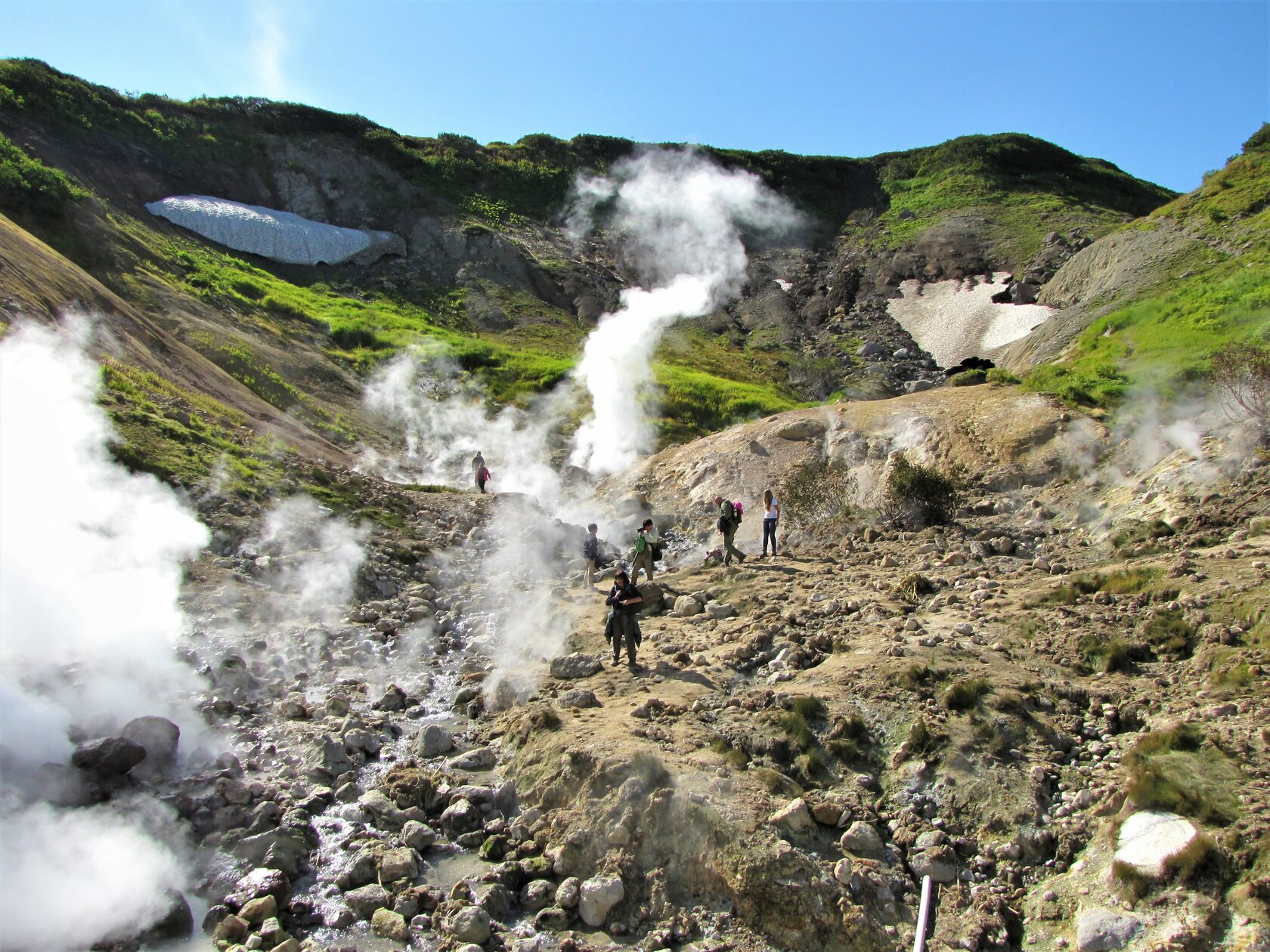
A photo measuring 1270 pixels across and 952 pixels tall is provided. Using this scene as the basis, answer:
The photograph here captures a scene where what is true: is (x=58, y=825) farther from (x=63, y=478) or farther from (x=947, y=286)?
(x=947, y=286)

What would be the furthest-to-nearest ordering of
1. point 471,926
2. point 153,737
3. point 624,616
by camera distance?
point 624,616 < point 153,737 < point 471,926

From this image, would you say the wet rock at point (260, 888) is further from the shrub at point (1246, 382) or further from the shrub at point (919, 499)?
the shrub at point (1246, 382)

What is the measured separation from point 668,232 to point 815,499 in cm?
4067

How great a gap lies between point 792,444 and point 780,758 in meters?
13.3

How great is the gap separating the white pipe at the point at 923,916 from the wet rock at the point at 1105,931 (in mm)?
884

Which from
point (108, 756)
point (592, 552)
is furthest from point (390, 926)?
point (592, 552)

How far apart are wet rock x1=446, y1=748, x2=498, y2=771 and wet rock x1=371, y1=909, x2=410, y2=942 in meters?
1.99

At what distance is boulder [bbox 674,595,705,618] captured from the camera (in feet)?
39.6

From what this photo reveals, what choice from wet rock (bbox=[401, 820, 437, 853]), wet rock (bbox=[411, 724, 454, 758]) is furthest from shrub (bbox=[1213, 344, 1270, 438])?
wet rock (bbox=[401, 820, 437, 853])

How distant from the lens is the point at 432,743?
8.52m

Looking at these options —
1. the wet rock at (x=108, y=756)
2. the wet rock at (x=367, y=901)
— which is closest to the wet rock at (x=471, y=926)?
the wet rock at (x=367, y=901)

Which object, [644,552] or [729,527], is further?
[729,527]

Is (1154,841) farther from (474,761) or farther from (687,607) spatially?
(687,607)

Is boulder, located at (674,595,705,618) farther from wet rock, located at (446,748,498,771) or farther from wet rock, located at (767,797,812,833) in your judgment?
wet rock, located at (767,797,812,833)
